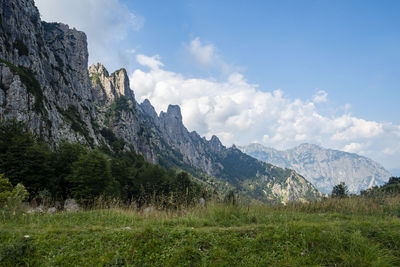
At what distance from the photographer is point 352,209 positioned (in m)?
11.4

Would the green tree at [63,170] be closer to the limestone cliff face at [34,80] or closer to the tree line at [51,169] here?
the tree line at [51,169]

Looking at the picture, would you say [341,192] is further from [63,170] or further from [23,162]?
[63,170]

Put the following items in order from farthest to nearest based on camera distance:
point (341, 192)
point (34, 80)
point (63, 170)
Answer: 1. point (34, 80)
2. point (63, 170)
3. point (341, 192)

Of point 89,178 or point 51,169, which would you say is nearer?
point 51,169

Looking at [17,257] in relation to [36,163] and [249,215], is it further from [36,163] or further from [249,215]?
[36,163]

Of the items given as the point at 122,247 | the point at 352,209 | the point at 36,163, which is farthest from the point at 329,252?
the point at 36,163

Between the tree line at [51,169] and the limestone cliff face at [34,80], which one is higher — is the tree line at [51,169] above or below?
below

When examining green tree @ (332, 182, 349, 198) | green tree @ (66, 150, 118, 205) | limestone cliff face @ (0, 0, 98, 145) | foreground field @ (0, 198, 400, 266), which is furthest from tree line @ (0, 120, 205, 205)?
limestone cliff face @ (0, 0, 98, 145)

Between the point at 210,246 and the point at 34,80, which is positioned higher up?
the point at 34,80

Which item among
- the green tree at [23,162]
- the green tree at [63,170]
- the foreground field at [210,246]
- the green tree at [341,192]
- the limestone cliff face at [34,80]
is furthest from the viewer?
the limestone cliff face at [34,80]

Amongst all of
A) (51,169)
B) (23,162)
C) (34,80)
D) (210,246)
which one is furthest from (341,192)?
(34,80)

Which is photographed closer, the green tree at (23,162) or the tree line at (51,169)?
the green tree at (23,162)

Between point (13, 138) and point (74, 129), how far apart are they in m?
78.4

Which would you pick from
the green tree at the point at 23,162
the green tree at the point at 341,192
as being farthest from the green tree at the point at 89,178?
the green tree at the point at 341,192
